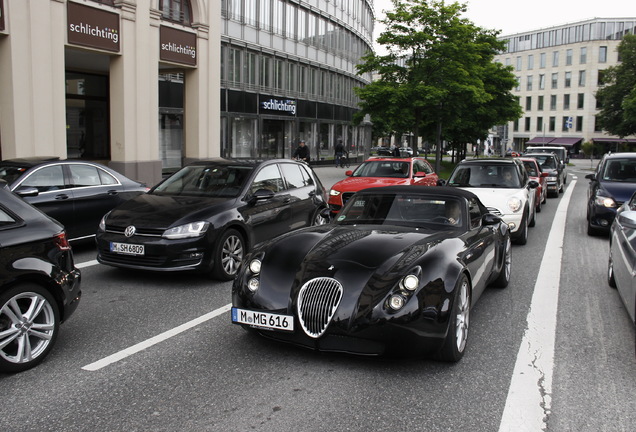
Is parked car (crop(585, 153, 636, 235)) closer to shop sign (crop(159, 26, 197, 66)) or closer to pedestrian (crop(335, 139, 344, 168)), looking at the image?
shop sign (crop(159, 26, 197, 66))

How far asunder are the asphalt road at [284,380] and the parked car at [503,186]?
14.3 feet

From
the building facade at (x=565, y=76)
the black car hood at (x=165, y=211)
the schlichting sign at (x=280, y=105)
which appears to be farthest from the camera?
the building facade at (x=565, y=76)

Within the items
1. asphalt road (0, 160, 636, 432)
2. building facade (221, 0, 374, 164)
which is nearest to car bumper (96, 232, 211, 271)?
asphalt road (0, 160, 636, 432)

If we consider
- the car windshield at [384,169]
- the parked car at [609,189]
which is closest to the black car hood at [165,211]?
the car windshield at [384,169]

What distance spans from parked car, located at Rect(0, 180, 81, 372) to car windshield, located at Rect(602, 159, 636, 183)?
11.4 metres

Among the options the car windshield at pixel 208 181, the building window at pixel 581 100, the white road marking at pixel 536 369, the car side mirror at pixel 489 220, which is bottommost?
the white road marking at pixel 536 369

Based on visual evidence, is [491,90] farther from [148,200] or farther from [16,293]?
[16,293]

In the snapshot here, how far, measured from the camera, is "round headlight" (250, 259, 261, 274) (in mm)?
4797

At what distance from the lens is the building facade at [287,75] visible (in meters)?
30.2

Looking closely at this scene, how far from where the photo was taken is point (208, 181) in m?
8.42

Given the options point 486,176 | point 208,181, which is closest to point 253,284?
point 208,181

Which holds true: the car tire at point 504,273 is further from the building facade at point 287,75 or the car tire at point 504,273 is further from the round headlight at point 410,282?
the building facade at point 287,75

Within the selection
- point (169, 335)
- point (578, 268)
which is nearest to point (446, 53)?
point (578, 268)

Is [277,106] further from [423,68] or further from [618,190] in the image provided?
[618,190]
